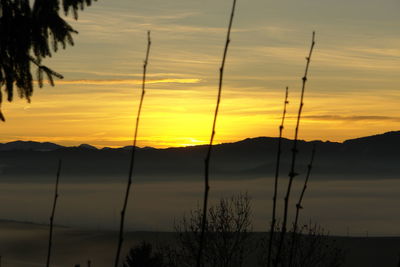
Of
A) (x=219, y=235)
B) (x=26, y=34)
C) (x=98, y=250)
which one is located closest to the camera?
(x=26, y=34)

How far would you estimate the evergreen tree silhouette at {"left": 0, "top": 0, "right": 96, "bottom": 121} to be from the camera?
10.0 metres

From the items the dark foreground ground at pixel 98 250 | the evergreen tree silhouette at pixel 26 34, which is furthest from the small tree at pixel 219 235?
the dark foreground ground at pixel 98 250

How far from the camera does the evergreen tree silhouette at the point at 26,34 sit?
32.8 ft

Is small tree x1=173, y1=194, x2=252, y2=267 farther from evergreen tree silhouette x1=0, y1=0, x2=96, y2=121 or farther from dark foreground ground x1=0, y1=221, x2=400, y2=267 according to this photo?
dark foreground ground x1=0, y1=221, x2=400, y2=267

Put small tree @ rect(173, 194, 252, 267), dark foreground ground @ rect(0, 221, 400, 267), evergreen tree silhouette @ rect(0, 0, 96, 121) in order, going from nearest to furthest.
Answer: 1. evergreen tree silhouette @ rect(0, 0, 96, 121)
2. small tree @ rect(173, 194, 252, 267)
3. dark foreground ground @ rect(0, 221, 400, 267)

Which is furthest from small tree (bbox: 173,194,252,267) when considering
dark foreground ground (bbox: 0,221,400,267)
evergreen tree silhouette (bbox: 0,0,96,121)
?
dark foreground ground (bbox: 0,221,400,267)

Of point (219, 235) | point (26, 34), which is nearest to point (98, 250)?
point (219, 235)

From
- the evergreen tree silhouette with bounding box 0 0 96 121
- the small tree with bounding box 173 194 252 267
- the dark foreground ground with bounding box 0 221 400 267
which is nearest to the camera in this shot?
the evergreen tree silhouette with bounding box 0 0 96 121

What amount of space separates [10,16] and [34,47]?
46 centimetres

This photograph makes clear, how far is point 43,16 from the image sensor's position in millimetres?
10086

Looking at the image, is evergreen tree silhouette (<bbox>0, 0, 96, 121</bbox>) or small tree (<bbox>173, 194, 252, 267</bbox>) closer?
evergreen tree silhouette (<bbox>0, 0, 96, 121</bbox>)

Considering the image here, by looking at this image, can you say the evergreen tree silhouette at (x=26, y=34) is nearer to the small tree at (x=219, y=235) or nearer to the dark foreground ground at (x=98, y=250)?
the small tree at (x=219, y=235)

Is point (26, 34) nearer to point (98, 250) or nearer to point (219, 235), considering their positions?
point (219, 235)

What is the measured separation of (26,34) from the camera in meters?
10.1
